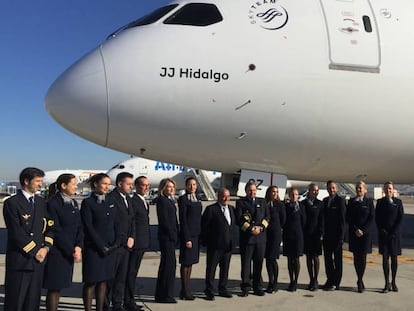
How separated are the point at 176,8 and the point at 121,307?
5.07m

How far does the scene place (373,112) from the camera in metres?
7.73

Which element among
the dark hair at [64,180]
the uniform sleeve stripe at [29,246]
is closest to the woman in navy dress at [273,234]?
the dark hair at [64,180]

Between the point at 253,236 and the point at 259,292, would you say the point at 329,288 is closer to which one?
the point at 259,292

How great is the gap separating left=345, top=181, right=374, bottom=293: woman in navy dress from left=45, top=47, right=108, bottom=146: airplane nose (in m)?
4.11

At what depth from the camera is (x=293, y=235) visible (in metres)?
7.01

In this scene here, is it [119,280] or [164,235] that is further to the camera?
[164,235]

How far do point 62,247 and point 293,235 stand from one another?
359 cm

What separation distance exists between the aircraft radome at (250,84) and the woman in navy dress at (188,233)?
4.45 ft

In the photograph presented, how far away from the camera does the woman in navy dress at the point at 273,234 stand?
6.83 metres

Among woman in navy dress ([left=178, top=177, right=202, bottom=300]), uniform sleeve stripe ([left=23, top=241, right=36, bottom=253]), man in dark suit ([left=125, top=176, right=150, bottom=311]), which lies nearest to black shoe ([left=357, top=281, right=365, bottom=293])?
woman in navy dress ([left=178, top=177, right=202, bottom=300])

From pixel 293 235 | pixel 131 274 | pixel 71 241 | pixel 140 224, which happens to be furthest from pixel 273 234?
pixel 71 241

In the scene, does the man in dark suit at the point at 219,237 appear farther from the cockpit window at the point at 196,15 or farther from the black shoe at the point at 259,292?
the cockpit window at the point at 196,15

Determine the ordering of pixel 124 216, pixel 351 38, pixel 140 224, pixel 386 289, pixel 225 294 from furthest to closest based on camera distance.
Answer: pixel 351 38 < pixel 386 289 < pixel 225 294 < pixel 140 224 < pixel 124 216

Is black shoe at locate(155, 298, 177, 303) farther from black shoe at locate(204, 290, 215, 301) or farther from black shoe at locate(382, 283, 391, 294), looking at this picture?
black shoe at locate(382, 283, 391, 294)
